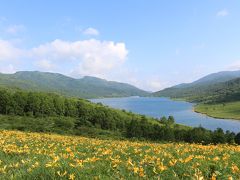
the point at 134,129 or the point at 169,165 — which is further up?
the point at 169,165

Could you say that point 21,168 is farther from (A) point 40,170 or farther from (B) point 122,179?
(B) point 122,179

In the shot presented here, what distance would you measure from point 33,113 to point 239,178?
140 meters

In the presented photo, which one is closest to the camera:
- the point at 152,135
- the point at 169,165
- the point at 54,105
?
the point at 169,165

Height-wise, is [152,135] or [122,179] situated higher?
[122,179]

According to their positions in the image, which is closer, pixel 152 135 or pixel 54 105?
pixel 152 135

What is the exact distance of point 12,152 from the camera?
11.0 metres

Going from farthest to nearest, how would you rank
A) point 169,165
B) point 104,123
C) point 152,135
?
1. point 104,123
2. point 152,135
3. point 169,165

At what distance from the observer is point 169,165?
7.84 metres

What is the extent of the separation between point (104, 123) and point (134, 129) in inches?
1770

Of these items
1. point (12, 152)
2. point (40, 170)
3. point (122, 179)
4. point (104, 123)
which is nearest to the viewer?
point (122, 179)

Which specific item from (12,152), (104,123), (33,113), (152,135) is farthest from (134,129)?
(12,152)

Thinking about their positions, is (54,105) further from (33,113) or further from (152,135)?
(152,135)

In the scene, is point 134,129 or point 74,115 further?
point 74,115

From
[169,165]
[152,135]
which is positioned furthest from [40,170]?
[152,135]
